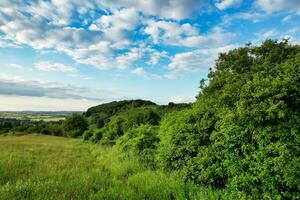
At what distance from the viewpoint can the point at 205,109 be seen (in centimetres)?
902

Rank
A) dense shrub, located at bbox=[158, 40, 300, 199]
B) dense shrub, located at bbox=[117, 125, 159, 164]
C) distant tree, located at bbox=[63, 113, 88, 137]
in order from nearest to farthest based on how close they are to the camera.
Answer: dense shrub, located at bbox=[158, 40, 300, 199] < dense shrub, located at bbox=[117, 125, 159, 164] < distant tree, located at bbox=[63, 113, 88, 137]

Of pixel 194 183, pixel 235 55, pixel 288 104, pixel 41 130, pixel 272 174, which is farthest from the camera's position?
pixel 41 130

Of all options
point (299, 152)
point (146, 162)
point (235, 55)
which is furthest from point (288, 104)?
point (235, 55)

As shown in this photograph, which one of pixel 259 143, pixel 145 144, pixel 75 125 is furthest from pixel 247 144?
pixel 75 125

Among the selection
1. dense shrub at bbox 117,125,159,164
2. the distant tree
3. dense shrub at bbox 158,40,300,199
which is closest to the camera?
dense shrub at bbox 158,40,300,199

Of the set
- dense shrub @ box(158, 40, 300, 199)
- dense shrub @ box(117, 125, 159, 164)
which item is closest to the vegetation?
dense shrub @ box(158, 40, 300, 199)

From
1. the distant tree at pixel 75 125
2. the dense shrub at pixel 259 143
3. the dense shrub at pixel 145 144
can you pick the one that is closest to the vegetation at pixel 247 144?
the dense shrub at pixel 259 143

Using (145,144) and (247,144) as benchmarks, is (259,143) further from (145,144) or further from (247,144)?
(145,144)

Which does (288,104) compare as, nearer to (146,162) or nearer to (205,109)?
(205,109)

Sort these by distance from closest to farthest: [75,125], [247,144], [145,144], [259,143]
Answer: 1. [259,143]
2. [247,144]
3. [145,144]
4. [75,125]

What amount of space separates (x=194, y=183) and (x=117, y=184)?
→ 8.23 feet

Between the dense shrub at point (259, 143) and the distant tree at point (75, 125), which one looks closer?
the dense shrub at point (259, 143)

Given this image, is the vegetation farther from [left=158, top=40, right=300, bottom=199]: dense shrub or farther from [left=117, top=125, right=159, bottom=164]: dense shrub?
[left=117, top=125, right=159, bottom=164]: dense shrub

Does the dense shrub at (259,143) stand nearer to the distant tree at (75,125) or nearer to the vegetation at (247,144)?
the vegetation at (247,144)
